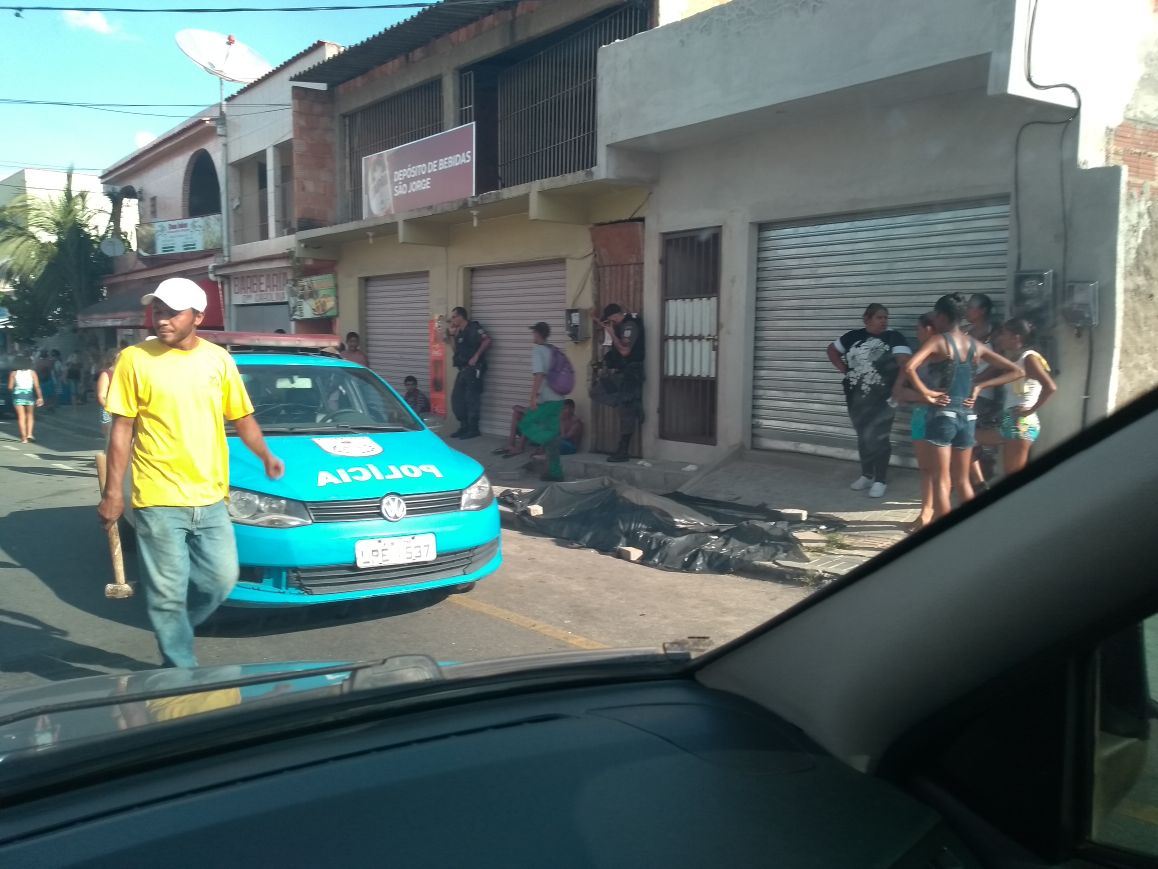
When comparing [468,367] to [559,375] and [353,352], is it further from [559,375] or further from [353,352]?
[559,375]

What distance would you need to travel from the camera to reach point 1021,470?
143 cm

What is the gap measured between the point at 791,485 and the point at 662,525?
187cm

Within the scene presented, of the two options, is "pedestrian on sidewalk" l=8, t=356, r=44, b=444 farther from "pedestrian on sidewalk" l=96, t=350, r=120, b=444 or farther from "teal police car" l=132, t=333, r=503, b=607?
"teal police car" l=132, t=333, r=503, b=607

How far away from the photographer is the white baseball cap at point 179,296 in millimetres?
3969

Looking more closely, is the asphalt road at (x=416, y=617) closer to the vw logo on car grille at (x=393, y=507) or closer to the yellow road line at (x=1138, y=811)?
the vw logo on car grille at (x=393, y=507)

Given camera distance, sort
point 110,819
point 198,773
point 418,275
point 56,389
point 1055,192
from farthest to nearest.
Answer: point 56,389, point 418,275, point 1055,192, point 198,773, point 110,819

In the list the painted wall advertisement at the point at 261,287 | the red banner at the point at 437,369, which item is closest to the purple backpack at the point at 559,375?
the red banner at the point at 437,369

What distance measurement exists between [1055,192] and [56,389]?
2452cm

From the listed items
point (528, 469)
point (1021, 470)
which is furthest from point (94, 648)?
point (528, 469)

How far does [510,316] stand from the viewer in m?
13.9

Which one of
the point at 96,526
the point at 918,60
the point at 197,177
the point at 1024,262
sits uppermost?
the point at 197,177

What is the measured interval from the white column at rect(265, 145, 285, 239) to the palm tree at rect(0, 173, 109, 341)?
970cm

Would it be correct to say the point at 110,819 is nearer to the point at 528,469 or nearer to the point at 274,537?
the point at 274,537

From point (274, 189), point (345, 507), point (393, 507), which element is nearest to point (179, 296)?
point (345, 507)
